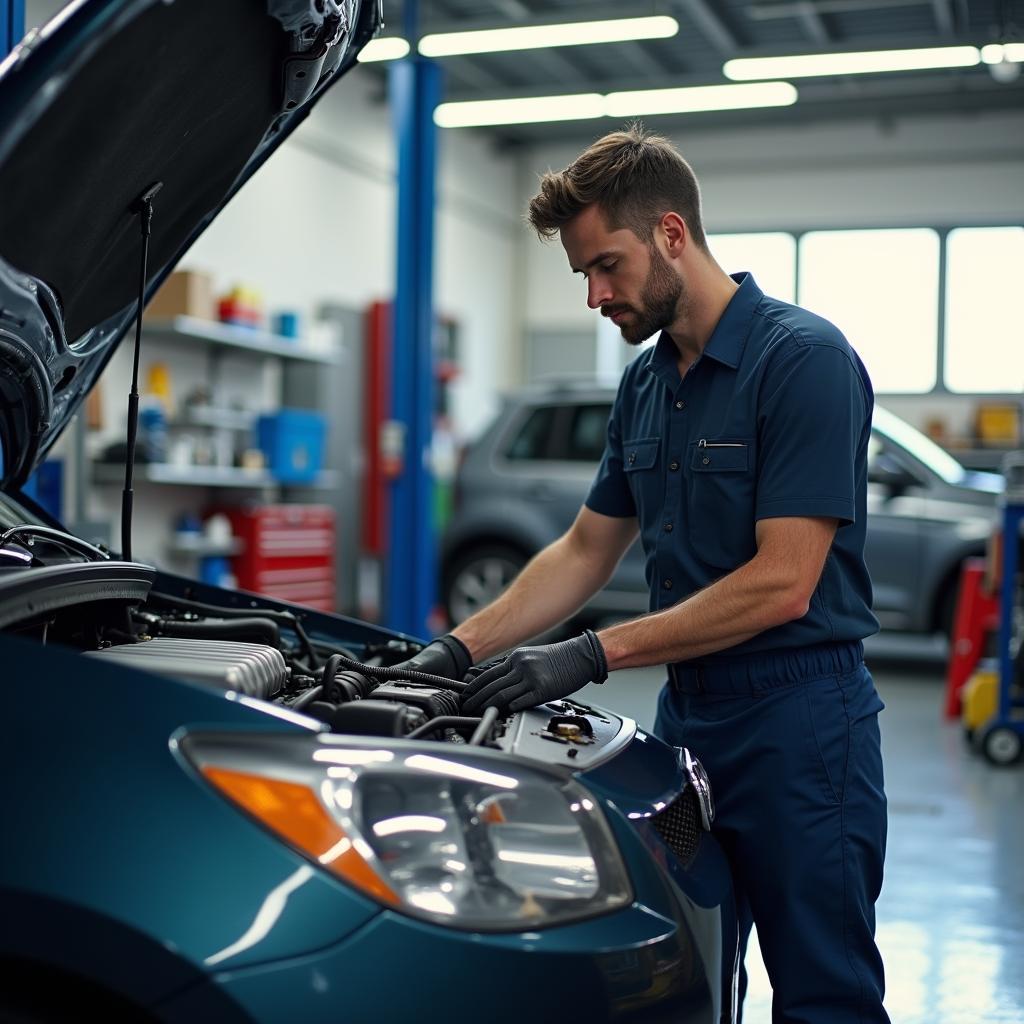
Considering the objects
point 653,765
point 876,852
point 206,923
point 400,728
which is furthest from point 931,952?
point 206,923

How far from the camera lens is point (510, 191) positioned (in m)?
13.6

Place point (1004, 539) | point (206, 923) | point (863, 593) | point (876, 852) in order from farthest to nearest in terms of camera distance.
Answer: point (1004, 539)
point (863, 593)
point (876, 852)
point (206, 923)

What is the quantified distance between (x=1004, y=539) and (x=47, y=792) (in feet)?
15.2

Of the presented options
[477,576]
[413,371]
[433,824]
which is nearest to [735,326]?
[433,824]

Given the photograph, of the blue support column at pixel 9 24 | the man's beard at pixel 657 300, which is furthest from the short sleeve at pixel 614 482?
the blue support column at pixel 9 24

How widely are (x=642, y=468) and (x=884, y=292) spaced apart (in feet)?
36.9

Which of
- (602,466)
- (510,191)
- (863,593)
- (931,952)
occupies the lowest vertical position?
(931,952)

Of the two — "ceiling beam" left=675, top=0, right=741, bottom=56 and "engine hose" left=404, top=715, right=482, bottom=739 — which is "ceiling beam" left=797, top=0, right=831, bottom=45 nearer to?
"ceiling beam" left=675, top=0, right=741, bottom=56

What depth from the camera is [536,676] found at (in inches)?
66.8

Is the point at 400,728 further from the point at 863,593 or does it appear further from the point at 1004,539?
the point at 1004,539

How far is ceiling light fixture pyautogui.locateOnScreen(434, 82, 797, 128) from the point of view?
9.31 meters

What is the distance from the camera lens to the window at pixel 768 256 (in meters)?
12.8

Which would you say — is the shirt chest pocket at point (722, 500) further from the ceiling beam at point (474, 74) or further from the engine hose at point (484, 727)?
the ceiling beam at point (474, 74)

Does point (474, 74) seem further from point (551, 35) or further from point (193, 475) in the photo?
point (193, 475)
